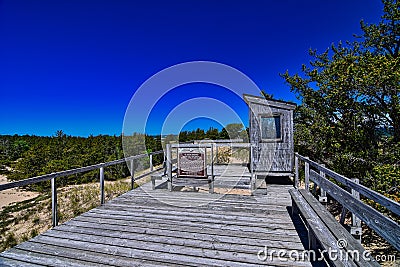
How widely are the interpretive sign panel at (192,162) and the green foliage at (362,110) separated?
171 inches

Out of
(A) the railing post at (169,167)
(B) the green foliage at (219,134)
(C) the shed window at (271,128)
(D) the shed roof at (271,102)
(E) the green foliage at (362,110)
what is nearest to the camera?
(E) the green foliage at (362,110)

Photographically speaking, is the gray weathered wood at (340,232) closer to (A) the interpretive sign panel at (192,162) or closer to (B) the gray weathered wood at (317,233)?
(B) the gray weathered wood at (317,233)

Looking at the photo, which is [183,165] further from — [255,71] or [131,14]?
[255,71]

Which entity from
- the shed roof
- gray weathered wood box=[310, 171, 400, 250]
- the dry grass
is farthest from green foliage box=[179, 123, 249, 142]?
gray weathered wood box=[310, 171, 400, 250]

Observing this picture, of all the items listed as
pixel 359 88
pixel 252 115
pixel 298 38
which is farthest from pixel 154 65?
pixel 359 88

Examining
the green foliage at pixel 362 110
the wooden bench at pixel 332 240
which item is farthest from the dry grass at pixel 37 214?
the green foliage at pixel 362 110

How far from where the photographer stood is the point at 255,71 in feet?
59.5

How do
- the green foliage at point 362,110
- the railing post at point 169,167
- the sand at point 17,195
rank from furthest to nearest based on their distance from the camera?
1. the sand at point 17,195
2. the railing post at point 169,167
3. the green foliage at point 362,110

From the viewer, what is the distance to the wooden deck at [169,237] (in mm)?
2605

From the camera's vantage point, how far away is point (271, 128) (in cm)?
683

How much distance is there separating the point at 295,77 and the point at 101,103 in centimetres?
3222

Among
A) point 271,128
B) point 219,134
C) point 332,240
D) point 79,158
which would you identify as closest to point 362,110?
point 271,128

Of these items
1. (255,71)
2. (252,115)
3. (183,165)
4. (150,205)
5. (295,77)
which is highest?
(255,71)

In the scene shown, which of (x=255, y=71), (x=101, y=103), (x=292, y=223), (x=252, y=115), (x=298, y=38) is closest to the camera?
(x=292, y=223)
